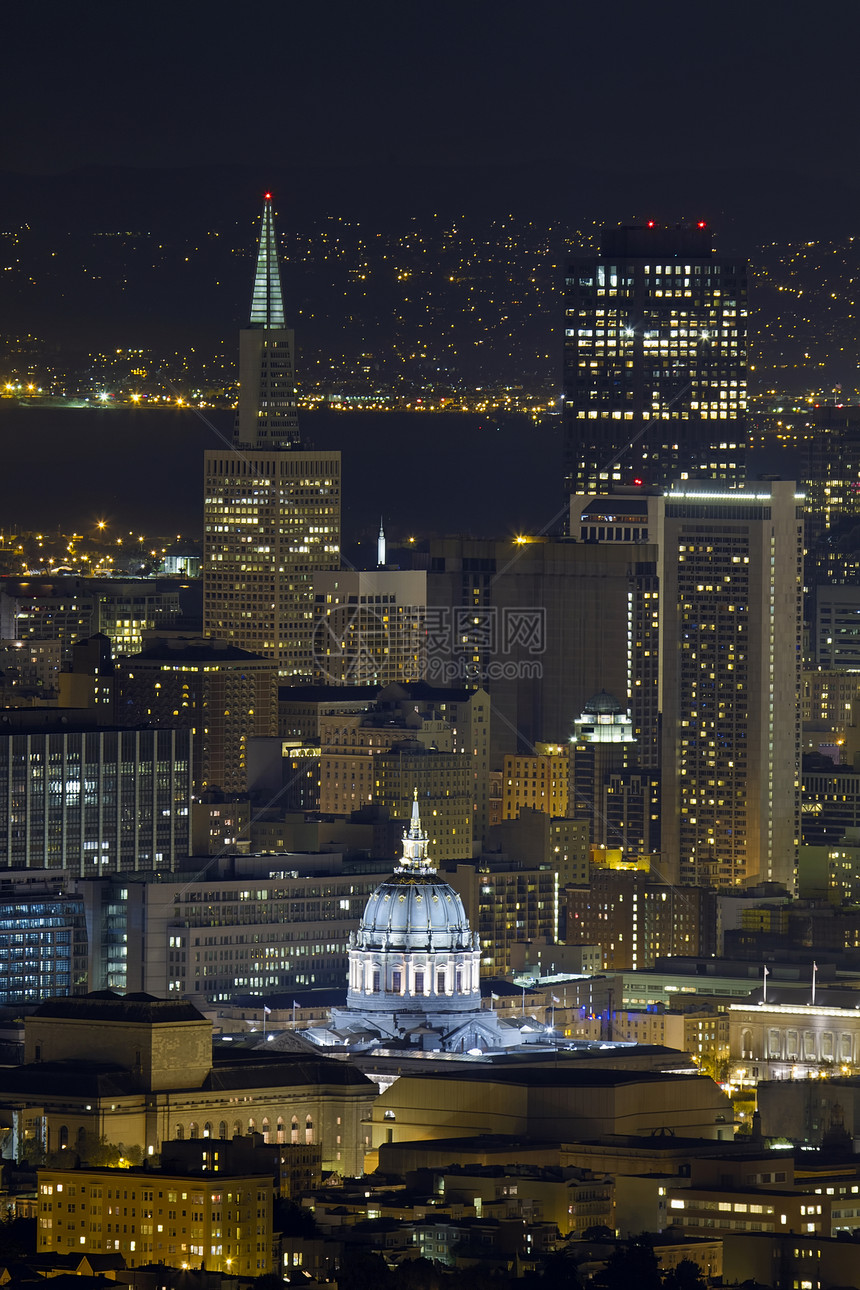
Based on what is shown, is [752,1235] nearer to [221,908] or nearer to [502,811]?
[221,908]

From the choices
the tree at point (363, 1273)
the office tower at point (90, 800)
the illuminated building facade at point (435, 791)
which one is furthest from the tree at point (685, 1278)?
the illuminated building facade at point (435, 791)

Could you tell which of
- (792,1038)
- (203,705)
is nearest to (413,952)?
(792,1038)

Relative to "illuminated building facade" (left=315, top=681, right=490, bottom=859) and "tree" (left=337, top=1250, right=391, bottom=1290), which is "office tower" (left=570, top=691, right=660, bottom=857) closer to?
"illuminated building facade" (left=315, top=681, right=490, bottom=859)

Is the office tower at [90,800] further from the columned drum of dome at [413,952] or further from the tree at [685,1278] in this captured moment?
the tree at [685,1278]

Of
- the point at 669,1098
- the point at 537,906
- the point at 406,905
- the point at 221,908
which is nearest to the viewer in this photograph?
the point at 669,1098

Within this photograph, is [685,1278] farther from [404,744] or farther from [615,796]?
[615,796]

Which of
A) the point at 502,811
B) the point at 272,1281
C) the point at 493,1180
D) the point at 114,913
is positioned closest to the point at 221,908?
the point at 114,913
